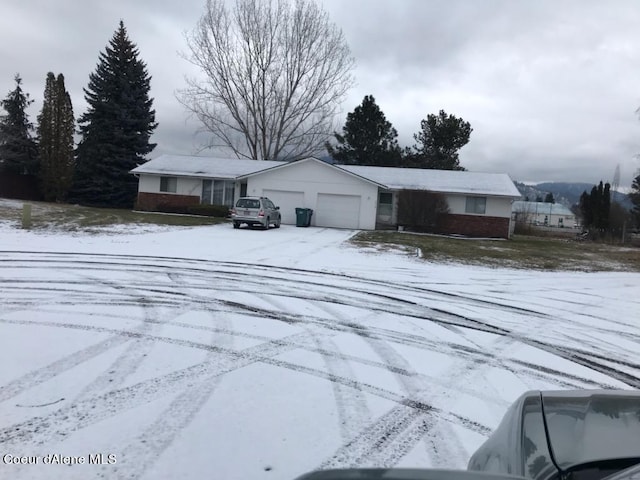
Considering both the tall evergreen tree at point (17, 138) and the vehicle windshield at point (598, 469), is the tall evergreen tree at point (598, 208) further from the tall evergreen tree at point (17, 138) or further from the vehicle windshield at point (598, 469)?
the tall evergreen tree at point (17, 138)

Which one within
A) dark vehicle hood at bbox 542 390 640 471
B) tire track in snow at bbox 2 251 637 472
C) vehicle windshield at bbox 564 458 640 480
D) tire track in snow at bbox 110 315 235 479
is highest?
dark vehicle hood at bbox 542 390 640 471

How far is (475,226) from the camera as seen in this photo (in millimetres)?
30453

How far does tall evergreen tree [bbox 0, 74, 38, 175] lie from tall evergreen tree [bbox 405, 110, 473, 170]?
34788 millimetres

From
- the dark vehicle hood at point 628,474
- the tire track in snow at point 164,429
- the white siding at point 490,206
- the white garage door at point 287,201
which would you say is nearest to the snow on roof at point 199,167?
the white garage door at point 287,201

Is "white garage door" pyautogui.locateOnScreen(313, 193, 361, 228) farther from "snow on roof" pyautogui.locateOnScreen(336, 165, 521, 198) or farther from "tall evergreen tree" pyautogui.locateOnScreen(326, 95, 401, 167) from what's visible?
"tall evergreen tree" pyautogui.locateOnScreen(326, 95, 401, 167)

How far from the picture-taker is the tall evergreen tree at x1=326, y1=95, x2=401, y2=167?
154 ft

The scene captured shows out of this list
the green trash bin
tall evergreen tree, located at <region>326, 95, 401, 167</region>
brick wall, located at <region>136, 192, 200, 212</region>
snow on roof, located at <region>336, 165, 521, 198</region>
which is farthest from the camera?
tall evergreen tree, located at <region>326, 95, 401, 167</region>

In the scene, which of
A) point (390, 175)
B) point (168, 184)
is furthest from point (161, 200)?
point (390, 175)

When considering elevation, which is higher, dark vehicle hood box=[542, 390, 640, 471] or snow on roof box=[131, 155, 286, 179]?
snow on roof box=[131, 155, 286, 179]

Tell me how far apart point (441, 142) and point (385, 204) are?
1996 centimetres

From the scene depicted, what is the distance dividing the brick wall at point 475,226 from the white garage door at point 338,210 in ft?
17.6

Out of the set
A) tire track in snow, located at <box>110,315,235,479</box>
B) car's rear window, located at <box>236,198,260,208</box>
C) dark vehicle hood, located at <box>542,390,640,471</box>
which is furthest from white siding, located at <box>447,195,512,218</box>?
dark vehicle hood, located at <box>542,390,640,471</box>

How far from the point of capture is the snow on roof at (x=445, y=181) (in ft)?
99.9

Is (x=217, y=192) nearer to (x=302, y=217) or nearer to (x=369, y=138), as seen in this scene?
(x=302, y=217)
